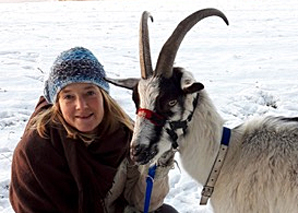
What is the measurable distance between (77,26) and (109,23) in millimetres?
1422

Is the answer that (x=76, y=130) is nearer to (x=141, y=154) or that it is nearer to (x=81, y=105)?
(x=81, y=105)

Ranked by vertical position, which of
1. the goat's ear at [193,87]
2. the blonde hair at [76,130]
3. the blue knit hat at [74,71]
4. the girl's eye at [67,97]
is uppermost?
the blue knit hat at [74,71]

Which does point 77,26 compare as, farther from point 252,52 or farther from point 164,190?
point 164,190

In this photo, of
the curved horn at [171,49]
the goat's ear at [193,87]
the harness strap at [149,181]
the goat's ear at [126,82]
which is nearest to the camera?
the goat's ear at [193,87]

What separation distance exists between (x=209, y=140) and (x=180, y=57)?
7884mm

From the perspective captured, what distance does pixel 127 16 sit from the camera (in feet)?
A: 64.3

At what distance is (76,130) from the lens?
323cm

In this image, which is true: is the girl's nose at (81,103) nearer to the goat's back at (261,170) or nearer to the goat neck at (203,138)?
the goat neck at (203,138)

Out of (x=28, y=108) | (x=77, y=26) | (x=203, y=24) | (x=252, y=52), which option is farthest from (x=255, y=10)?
(x=28, y=108)

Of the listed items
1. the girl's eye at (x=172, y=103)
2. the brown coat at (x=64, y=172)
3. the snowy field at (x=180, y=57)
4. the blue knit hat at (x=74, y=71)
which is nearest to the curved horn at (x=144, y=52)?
the girl's eye at (x=172, y=103)

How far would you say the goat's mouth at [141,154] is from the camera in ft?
9.23

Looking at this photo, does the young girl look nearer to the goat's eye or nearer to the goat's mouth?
the goat's mouth

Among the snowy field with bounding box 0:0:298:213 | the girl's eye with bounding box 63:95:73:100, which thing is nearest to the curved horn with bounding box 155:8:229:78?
the girl's eye with bounding box 63:95:73:100

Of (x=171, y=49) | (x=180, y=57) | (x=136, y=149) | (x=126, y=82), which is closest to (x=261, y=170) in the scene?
(x=136, y=149)
